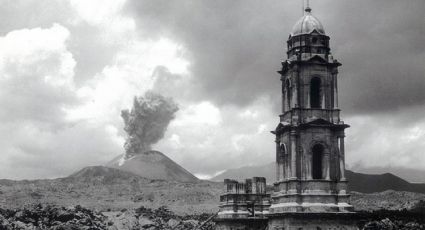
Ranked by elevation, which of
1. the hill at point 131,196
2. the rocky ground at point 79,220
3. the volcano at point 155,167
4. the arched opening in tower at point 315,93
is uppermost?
the volcano at point 155,167

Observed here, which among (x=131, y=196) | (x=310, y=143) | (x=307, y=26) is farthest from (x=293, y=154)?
(x=131, y=196)

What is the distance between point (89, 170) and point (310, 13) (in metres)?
97.9

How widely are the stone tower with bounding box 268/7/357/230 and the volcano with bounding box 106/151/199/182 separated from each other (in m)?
97.5

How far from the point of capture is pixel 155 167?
454ft

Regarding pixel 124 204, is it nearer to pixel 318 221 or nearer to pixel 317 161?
pixel 317 161

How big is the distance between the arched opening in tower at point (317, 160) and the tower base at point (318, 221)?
2.64 meters

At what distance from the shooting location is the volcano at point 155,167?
5256 inches

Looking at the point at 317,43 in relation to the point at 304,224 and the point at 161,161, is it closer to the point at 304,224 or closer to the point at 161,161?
the point at 304,224

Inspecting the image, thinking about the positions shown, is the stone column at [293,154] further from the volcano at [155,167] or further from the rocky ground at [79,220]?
the volcano at [155,167]

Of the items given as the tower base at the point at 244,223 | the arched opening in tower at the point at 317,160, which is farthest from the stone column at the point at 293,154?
the tower base at the point at 244,223

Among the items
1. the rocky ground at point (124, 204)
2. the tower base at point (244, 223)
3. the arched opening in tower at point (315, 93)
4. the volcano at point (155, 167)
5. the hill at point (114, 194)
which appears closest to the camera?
the arched opening in tower at point (315, 93)

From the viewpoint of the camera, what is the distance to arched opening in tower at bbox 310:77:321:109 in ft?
116

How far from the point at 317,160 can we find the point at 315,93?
13.3ft

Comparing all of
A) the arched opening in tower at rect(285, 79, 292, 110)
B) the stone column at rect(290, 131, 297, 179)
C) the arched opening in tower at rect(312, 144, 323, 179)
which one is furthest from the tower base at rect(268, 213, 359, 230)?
the arched opening in tower at rect(285, 79, 292, 110)
